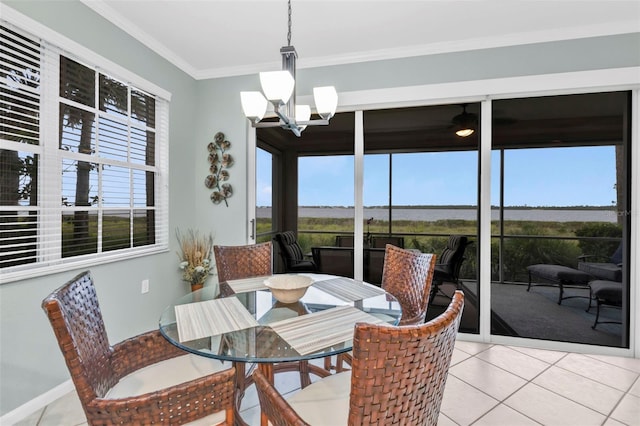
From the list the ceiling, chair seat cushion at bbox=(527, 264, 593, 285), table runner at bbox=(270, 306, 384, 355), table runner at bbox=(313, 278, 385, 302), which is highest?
the ceiling

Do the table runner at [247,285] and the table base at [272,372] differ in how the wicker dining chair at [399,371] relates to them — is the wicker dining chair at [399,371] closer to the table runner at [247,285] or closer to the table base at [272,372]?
the table base at [272,372]

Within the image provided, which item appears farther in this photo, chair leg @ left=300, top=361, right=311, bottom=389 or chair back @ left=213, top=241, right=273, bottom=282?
chair back @ left=213, top=241, right=273, bottom=282

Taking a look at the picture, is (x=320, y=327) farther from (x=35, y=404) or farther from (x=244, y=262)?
(x=35, y=404)

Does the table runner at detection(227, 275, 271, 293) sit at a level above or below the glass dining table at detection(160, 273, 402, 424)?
above

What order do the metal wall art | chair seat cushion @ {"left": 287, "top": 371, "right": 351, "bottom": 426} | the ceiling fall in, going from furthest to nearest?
the metal wall art → the ceiling → chair seat cushion @ {"left": 287, "top": 371, "right": 351, "bottom": 426}

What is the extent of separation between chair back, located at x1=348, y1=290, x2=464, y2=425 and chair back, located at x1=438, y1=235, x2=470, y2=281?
2.31 meters

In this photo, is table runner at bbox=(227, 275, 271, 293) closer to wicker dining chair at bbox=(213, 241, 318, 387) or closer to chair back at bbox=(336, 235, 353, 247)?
wicker dining chair at bbox=(213, 241, 318, 387)

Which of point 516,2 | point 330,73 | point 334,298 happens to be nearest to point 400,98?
point 330,73

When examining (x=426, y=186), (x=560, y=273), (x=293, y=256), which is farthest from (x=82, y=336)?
(x=560, y=273)

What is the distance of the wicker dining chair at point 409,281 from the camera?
74.7 inches

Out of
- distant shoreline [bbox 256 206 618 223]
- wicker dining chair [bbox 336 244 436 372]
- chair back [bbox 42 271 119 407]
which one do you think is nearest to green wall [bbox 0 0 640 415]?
distant shoreline [bbox 256 206 618 223]

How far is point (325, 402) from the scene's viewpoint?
124 centimetres

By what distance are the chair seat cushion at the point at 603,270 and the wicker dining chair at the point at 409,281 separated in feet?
6.04

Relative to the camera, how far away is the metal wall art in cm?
338
